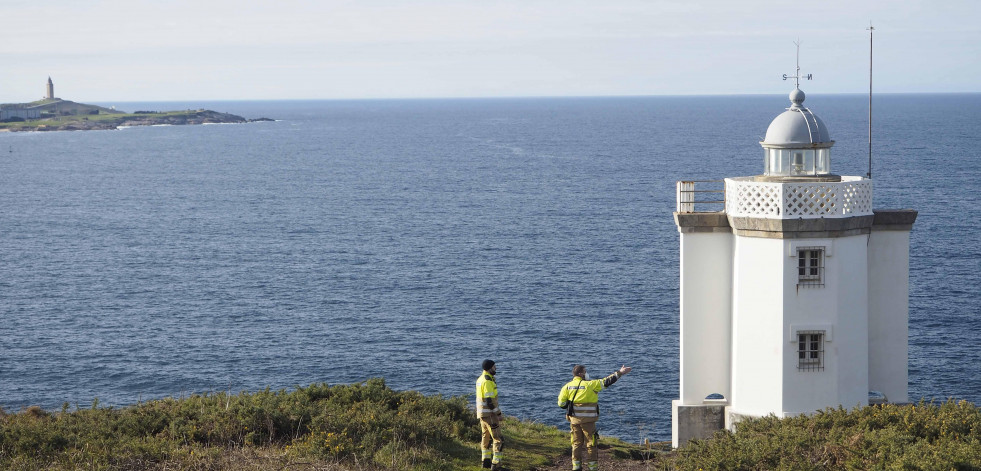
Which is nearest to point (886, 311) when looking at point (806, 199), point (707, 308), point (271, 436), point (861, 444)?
point (806, 199)

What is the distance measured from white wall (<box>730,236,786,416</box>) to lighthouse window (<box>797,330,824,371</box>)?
1.62 feet

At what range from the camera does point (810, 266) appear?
22719 mm

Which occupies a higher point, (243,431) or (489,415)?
(489,415)

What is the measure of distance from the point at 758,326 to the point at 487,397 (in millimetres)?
8538

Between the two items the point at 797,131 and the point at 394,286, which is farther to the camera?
the point at 394,286

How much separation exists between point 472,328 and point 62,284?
111ft

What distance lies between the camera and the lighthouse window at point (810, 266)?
2261cm

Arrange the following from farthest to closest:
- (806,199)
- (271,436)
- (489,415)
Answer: (806,199)
(271,436)
(489,415)

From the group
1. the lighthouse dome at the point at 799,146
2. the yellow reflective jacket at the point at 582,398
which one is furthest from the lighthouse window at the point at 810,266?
the yellow reflective jacket at the point at 582,398

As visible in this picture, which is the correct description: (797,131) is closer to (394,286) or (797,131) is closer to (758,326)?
(758,326)

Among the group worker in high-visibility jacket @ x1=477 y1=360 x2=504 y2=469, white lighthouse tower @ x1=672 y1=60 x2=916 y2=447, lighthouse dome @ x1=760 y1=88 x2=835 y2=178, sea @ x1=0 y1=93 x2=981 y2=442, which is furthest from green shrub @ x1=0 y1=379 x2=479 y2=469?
sea @ x1=0 y1=93 x2=981 y2=442

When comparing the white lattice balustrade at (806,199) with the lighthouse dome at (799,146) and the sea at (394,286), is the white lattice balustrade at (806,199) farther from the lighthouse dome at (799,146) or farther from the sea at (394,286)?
the sea at (394,286)

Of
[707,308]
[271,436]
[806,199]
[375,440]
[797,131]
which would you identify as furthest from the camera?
[707,308]

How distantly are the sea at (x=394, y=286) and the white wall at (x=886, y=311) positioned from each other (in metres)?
17.9
